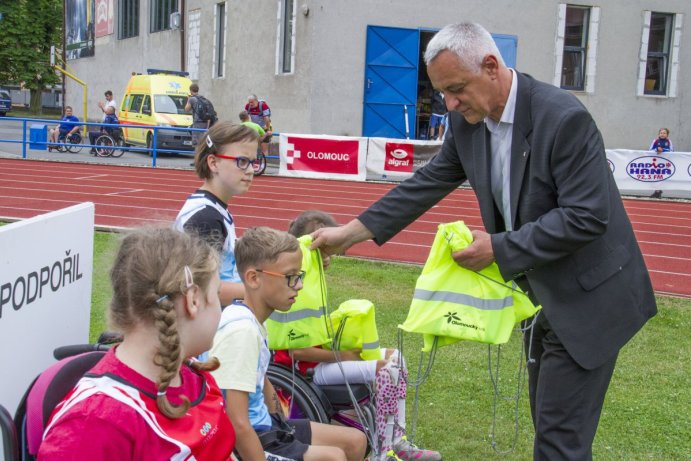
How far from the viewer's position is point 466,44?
117 inches

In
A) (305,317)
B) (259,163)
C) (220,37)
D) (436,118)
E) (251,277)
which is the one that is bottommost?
(305,317)

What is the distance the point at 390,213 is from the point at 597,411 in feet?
4.01

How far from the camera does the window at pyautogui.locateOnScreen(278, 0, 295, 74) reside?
23.6m

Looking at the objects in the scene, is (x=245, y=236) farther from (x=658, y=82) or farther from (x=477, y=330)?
(x=658, y=82)

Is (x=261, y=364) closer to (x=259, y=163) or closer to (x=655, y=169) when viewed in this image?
(x=259, y=163)

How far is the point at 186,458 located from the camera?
6.96 feet

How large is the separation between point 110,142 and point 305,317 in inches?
768

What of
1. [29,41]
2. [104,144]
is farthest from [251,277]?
[29,41]

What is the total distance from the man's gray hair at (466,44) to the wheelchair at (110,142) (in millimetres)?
19315

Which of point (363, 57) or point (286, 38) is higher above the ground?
point (286, 38)

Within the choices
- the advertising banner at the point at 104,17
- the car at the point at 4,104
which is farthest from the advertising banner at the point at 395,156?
the car at the point at 4,104

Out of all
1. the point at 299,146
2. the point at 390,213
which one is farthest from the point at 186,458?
the point at 299,146

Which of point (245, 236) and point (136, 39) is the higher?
point (136, 39)

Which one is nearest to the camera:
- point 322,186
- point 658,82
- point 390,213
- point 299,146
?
point 390,213
